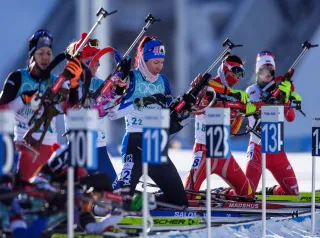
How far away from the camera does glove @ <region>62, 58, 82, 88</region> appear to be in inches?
390

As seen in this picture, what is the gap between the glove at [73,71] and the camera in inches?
390

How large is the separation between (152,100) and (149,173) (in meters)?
0.75

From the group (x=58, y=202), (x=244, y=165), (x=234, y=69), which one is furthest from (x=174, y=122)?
(x=244, y=165)

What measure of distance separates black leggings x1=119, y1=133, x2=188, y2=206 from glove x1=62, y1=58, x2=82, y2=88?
207 centimetres

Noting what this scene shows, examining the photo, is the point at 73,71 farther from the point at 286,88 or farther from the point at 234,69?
the point at 286,88

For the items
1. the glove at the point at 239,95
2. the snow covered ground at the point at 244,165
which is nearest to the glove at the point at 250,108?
the glove at the point at 239,95

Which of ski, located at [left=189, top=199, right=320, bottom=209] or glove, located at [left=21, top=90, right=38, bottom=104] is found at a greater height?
glove, located at [left=21, top=90, right=38, bottom=104]

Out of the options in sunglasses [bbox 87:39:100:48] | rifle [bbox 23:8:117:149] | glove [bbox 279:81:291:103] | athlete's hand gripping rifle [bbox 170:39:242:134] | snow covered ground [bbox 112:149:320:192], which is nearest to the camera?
rifle [bbox 23:8:117:149]

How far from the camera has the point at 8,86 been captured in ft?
32.3

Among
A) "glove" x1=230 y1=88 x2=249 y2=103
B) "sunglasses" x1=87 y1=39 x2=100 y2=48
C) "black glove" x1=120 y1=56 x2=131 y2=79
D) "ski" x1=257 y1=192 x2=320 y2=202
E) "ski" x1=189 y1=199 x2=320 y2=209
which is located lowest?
"ski" x1=189 y1=199 x2=320 y2=209

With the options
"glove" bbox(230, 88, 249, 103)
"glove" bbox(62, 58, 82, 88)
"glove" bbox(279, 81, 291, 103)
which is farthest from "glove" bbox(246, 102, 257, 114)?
"glove" bbox(62, 58, 82, 88)

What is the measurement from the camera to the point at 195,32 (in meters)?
24.5

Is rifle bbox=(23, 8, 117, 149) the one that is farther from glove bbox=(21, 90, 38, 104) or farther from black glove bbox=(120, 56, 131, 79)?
black glove bbox=(120, 56, 131, 79)

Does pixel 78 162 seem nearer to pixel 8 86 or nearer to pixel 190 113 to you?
pixel 8 86
